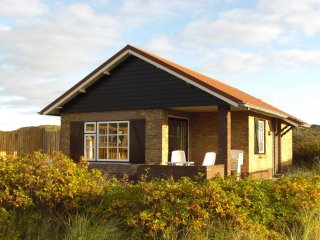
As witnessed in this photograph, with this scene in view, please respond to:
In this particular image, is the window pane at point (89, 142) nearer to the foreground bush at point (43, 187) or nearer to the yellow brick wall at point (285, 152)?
the yellow brick wall at point (285, 152)

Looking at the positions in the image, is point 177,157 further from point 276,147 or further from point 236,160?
point 276,147

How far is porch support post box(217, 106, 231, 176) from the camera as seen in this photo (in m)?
15.5

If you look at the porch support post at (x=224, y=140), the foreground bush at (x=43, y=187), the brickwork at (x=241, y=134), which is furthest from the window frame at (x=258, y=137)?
the foreground bush at (x=43, y=187)

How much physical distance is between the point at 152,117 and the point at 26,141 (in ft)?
29.0

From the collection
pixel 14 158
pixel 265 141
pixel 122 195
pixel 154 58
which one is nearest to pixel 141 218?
pixel 122 195

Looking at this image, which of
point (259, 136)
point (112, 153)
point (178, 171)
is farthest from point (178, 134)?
point (178, 171)

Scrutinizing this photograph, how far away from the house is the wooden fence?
3.49 meters

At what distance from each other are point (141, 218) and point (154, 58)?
37.4 feet

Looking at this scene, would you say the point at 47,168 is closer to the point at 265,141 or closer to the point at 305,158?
the point at 265,141

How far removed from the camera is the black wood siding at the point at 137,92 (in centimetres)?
1633

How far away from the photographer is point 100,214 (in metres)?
6.75

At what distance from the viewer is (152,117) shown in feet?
56.8

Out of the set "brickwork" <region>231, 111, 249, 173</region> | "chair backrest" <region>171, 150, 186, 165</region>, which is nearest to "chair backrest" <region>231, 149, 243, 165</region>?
"brickwork" <region>231, 111, 249, 173</region>

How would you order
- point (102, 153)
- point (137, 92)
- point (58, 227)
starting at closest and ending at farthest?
1. point (58, 227)
2. point (137, 92)
3. point (102, 153)
